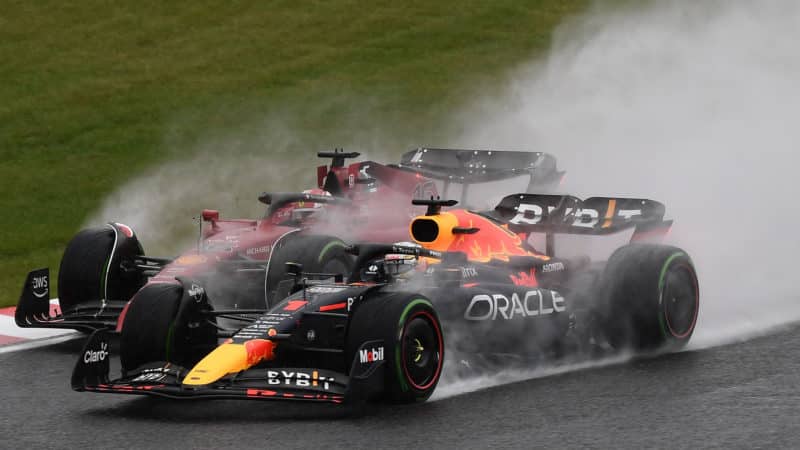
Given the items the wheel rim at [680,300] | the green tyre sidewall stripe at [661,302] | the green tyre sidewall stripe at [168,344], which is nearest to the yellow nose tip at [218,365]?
the green tyre sidewall stripe at [168,344]

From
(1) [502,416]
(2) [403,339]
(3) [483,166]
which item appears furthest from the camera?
(3) [483,166]

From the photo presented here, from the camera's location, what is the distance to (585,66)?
24.2m

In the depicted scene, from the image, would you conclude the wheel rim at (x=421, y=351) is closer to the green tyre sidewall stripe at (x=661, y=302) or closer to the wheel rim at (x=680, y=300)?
the green tyre sidewall stripe at (x=661, y=302)

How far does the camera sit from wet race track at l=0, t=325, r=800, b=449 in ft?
27.8

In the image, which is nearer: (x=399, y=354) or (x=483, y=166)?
(x=399, y=354)

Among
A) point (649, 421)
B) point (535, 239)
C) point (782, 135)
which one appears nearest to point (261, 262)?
point (535, 239)

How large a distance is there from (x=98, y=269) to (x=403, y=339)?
4.46 meters

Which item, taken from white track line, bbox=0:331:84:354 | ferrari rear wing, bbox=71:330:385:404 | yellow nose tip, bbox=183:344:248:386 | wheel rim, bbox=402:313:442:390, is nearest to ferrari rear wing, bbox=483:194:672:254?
wheel rim, bbox=402:313:442:390

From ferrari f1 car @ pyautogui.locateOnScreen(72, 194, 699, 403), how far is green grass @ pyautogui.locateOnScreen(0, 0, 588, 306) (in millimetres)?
10432

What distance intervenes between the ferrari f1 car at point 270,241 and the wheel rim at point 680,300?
278cm

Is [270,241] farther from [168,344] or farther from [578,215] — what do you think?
[168,344]

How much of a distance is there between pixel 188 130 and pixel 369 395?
1726 cm

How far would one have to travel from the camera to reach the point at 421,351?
952 cm

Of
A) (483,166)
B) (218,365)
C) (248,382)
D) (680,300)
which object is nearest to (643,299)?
(680,300)
